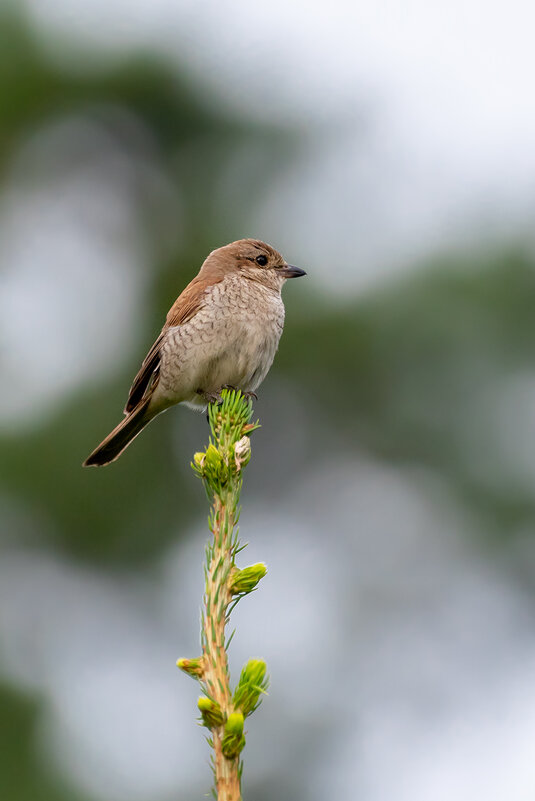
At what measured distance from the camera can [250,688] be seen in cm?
151

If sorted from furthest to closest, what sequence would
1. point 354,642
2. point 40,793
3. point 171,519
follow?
point 171,519
point 354,642
point 40,793

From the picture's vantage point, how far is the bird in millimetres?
3545

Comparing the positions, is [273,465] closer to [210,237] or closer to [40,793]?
[210,237]

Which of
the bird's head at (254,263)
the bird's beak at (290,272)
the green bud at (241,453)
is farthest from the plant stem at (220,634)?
the bird's beak at (290,272)

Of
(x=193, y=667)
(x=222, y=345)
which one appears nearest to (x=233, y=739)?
(x=193, y=667)

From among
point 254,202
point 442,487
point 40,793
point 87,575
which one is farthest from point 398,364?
point 40,793

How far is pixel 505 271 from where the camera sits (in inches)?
367

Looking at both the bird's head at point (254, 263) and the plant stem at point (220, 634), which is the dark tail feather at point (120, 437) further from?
the plant stem at point (220, 634)

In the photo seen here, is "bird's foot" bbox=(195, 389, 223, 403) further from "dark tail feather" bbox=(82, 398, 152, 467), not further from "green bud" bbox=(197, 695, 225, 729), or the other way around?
"green bud" bbox=(197, 695, 225, 729)

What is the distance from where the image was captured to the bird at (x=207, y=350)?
3.54 metres

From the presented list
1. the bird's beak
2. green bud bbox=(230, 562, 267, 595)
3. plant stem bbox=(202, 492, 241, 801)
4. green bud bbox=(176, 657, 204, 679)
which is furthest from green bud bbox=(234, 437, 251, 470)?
the bird's beak

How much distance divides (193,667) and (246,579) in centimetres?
23

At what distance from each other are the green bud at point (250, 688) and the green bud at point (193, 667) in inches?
2.7

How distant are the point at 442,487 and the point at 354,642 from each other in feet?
6.62
